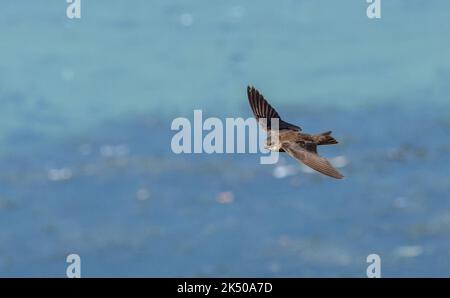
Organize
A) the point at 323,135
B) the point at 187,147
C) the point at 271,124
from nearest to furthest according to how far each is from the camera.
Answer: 1. the point at 323,135
2. the point at 271,124
3. the point at 187,147

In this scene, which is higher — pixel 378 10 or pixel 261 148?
pixel 378 10

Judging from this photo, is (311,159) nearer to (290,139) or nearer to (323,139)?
(323,139)

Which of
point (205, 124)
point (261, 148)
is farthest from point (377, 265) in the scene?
point (205, 124)

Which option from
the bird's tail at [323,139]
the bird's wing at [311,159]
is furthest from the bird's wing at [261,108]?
the bird's tail at [323,139]

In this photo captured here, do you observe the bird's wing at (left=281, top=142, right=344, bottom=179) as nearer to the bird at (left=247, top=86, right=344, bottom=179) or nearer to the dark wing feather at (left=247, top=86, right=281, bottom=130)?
the bird at (left=247, top=86, right=344, bottom=179)

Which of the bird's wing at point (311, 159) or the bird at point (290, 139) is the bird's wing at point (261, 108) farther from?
the bird's wing at point (311, 159)

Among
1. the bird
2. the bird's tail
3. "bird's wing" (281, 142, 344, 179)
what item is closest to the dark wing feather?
the bird
